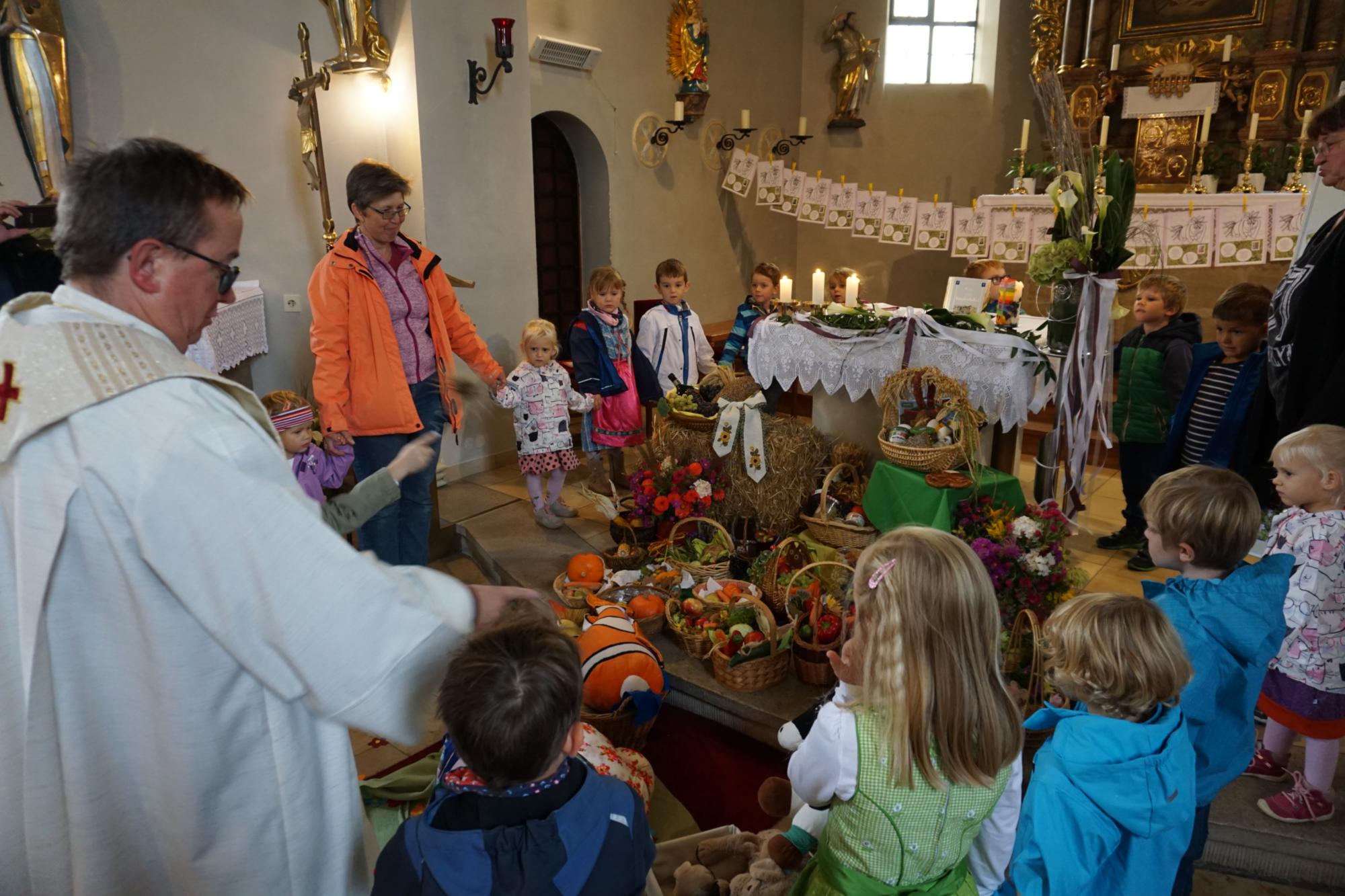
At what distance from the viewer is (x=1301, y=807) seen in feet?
8.10

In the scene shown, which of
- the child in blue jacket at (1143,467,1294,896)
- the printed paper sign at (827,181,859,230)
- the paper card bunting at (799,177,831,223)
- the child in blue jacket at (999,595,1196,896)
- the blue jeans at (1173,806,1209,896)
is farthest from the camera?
the paper card bunting at (799,177,831,223)

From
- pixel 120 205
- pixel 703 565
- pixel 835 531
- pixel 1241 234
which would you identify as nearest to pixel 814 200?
pixel 1241 234

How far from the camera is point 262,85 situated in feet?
15.7

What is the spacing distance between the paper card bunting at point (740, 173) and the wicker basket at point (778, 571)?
17.3ft

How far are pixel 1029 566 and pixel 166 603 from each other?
2.88 meters

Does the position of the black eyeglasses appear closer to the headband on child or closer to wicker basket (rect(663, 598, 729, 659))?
the headband on child

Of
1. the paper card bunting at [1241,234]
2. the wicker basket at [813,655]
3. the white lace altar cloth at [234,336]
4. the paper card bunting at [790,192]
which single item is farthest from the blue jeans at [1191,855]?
the paper card bunting at [790,192]

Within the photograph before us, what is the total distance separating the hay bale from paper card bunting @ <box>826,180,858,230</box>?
3897mm

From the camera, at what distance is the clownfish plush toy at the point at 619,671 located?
296 cm

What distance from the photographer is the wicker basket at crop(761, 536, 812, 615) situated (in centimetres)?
363

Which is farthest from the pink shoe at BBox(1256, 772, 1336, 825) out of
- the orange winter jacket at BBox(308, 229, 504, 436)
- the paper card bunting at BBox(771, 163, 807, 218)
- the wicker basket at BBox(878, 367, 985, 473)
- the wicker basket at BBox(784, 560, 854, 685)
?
the paper card bunting at BBox(771, 163, 807, 218)

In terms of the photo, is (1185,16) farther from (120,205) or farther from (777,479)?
(120,205)

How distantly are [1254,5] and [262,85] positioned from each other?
754cm

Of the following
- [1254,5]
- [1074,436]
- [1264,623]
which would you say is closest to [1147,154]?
[1254,5]
